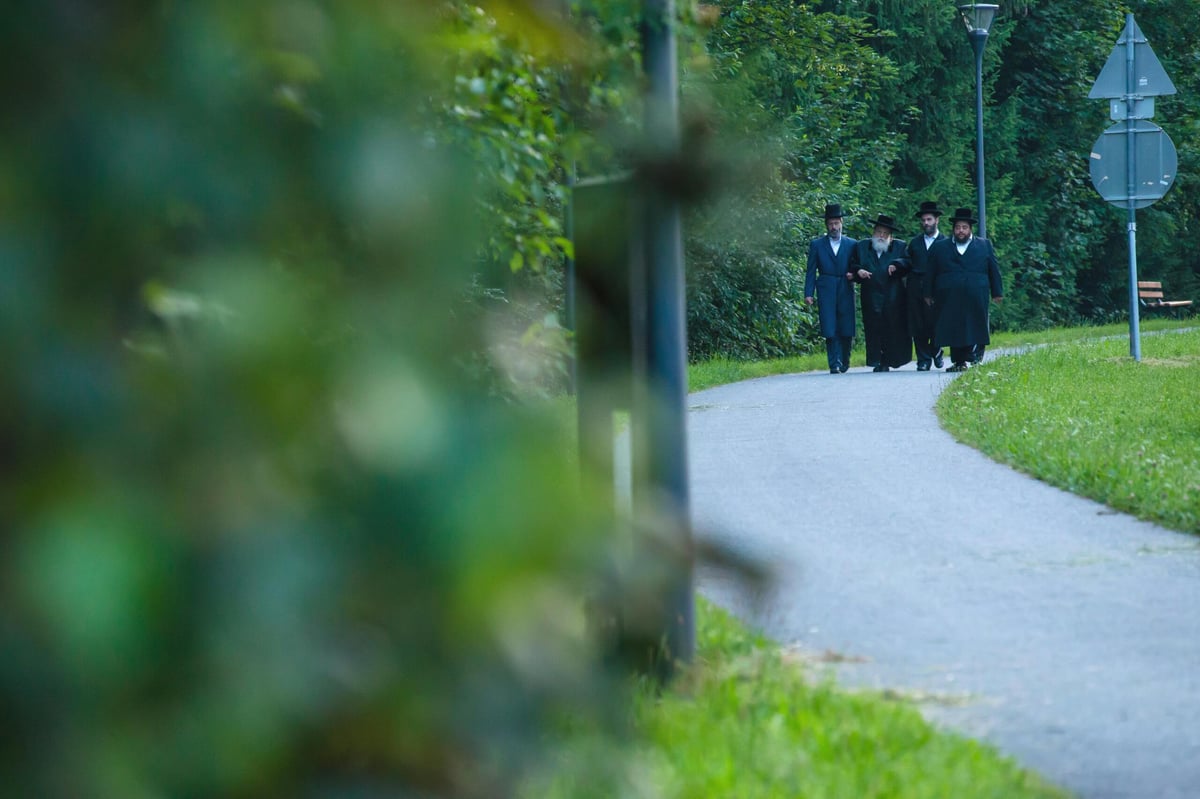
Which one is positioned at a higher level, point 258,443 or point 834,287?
point 258,443

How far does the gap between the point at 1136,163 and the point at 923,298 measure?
362 centimetres

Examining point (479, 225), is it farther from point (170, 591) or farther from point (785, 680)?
point (785, 680)

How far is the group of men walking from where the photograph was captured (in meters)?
21.9

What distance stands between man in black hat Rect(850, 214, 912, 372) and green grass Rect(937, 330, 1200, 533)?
1911 millimetres

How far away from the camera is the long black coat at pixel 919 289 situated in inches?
889

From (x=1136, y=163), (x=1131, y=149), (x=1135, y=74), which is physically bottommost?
(x=1136, y=163)

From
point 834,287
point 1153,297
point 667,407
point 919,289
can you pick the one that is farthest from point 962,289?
point 667,407

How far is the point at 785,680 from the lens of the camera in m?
5.04

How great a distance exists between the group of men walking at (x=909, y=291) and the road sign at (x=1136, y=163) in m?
2.14

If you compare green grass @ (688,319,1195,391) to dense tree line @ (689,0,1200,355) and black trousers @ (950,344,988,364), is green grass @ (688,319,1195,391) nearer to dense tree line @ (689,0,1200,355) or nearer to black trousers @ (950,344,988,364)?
black trousers @ (950,344,988,364)

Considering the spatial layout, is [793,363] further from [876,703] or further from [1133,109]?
[876,703]

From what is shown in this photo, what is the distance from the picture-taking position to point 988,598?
22.2 feet

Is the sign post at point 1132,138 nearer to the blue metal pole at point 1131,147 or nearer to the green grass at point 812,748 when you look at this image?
the blue metal pole at point 1131,147

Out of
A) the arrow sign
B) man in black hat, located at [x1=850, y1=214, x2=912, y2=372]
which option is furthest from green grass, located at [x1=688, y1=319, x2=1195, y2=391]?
the arrow sign
